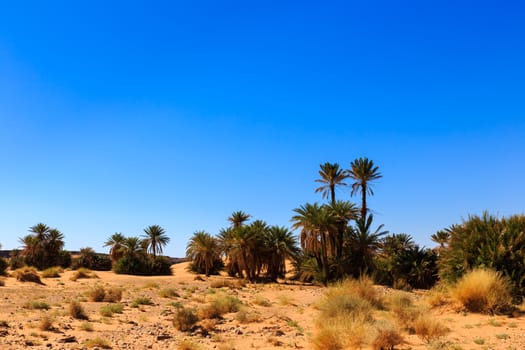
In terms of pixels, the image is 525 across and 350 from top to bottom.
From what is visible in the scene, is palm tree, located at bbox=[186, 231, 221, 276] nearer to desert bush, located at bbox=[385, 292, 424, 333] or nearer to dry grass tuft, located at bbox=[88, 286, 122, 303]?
dry grass tuft, located at bbox=[88, 286, 122, 303]

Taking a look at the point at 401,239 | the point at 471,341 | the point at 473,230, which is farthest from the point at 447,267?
the point at 401,239

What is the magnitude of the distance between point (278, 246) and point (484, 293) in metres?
28.0

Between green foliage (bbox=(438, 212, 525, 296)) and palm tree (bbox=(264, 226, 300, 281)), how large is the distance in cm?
2365

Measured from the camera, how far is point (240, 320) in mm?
14891

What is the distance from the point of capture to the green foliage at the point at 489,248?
50.7ft

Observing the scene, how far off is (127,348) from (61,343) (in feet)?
6.70

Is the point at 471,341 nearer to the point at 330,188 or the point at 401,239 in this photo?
the point at 330,188

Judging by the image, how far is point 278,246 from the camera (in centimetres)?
4072

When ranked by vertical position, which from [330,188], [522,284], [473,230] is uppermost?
[330,188]

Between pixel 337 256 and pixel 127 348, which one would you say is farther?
pixel 337 256

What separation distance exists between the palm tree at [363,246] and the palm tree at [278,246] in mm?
6203

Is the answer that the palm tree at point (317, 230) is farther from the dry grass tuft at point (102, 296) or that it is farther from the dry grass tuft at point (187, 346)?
the dry grass tuft at point (187, 346)

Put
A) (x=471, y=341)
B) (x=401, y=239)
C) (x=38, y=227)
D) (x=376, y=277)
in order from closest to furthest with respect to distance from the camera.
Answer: (x=471, y=341) → (x=376, y=277) → (x=401, y=239) → (x=38, y=227)

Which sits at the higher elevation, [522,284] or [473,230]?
[473,230]
